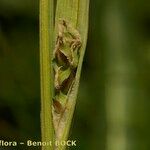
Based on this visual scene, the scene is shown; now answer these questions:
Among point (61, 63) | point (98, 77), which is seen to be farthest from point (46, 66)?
point (98, 77)

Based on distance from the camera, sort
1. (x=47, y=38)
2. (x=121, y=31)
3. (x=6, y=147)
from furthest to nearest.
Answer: (x=121, y=31) < (x=6, y=147) < (x=47, y=38)

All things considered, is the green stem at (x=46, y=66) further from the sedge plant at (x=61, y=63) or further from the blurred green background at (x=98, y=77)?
the blurred green background at (x=98, y=77)

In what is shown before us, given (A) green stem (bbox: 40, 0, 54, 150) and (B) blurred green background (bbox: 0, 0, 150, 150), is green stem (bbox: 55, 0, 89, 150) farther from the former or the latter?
(B) blurred green background (bbox: 0, 0, 150, 150)

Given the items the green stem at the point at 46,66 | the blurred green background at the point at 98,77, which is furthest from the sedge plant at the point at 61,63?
the blurred green background at the point at 98,77

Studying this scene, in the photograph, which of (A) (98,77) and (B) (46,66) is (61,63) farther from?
(A) (98,77)

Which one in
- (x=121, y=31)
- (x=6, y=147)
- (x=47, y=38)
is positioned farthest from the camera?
(x=121, y=31)

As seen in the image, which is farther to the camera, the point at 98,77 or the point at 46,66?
the point at 98,77

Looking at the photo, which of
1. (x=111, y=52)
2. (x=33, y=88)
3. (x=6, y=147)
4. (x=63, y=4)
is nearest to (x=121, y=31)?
(x=111, y=52)

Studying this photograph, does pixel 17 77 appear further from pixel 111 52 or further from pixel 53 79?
pixel 53 79
